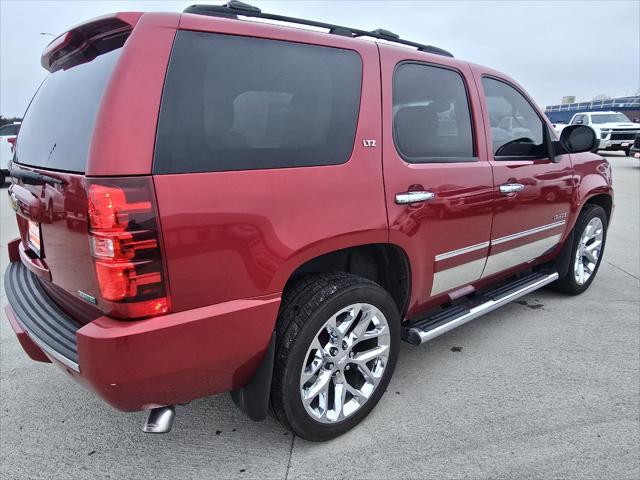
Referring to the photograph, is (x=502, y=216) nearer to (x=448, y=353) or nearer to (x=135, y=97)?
(x=448, y=353)

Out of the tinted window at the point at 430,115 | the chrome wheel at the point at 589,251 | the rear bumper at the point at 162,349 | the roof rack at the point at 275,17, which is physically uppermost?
the roof rack at the point at 275,17

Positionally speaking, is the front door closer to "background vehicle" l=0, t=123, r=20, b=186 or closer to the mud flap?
the mud flap

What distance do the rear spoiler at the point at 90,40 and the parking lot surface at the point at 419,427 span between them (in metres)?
1.84

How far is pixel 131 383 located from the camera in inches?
64.1

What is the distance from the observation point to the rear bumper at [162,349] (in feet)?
5.15

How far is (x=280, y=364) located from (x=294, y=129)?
1036 millimetres

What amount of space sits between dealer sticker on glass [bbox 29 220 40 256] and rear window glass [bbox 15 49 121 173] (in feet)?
0.90

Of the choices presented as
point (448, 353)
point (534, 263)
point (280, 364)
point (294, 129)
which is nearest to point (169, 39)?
point (294, 129)

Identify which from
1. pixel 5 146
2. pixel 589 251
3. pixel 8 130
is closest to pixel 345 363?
pixel 589 251

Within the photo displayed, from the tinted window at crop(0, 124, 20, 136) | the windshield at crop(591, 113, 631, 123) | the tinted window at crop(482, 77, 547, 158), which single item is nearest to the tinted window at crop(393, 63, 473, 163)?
the tinted window at crop(482, 77, 547, 158)

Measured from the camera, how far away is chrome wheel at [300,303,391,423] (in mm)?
2135

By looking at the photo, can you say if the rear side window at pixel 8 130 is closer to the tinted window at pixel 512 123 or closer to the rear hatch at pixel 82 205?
the rear hatch at pixel 82 205

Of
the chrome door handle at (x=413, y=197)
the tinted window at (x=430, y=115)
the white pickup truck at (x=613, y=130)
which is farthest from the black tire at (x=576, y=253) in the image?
the white pickup truck at (x=613, y=130)

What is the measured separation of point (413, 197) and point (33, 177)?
1774 mm
